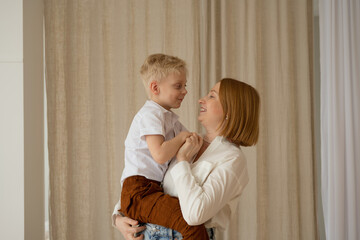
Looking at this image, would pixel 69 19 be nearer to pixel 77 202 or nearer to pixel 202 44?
pixel 202 44

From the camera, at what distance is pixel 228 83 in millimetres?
1604

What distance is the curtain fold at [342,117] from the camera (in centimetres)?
227

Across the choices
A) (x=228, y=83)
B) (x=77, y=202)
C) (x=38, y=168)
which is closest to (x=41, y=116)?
(x=38, y=168)

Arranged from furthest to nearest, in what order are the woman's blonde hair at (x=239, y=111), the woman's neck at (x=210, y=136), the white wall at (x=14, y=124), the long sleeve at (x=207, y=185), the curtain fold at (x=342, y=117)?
the white wall at (x=14, y=124)
the curtain fold at (x=342, y=117)
the woman's neck at (x=210, y=136)
the woman's blonde hair at (x=239, y=111)
the long sleeve at (x=207, y=185)

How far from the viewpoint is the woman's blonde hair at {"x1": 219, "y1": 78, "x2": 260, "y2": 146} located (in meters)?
1.57

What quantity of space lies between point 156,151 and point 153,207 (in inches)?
9.0

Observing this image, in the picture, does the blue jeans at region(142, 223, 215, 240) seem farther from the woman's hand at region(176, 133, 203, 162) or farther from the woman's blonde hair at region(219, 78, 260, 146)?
the woman's blonde hair at region(219, 78, 260, 146)

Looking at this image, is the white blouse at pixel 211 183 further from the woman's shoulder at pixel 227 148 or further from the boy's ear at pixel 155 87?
the boy's ear at pixel 155 87

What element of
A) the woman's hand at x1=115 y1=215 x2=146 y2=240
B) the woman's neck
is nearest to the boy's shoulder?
the woman's neck

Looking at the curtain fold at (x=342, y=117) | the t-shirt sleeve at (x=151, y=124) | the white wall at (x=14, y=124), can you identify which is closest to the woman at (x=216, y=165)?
the t-shirt sleeve at (x=151, y=124)

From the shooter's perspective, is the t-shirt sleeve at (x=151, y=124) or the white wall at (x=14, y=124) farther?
the white wall at (x=14, y=124)

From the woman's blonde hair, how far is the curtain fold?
98 centimetres

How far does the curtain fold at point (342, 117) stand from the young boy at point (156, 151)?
1.13 meters

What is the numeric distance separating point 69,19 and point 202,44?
1160 mm
